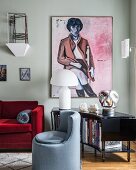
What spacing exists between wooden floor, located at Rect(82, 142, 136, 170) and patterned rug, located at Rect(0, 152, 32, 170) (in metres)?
0.78

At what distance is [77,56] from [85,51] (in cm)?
18

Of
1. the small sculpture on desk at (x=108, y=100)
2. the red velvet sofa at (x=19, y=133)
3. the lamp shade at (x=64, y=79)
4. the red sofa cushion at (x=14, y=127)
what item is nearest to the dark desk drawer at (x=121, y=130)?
the small sculpture on desk at (x=108, y=100)

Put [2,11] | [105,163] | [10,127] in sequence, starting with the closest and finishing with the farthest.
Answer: [105,163] < [10,127] < [2,11]

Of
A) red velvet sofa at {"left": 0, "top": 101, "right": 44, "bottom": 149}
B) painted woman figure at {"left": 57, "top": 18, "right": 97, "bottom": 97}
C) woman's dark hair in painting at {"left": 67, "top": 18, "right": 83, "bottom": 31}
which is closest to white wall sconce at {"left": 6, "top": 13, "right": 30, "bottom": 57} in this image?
painted woman figure at {"left": 57, "top": 18, "right": 97, "bottom": 97}

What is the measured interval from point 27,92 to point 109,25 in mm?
2002

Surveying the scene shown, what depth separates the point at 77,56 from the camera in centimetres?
481

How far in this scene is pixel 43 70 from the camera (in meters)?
4.83

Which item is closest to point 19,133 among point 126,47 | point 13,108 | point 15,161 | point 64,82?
point 15,161

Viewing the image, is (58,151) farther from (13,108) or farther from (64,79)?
(13,108)

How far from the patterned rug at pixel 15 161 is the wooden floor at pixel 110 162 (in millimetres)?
778

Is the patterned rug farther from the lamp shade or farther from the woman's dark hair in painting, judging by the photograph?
the woman's dark hair in painting

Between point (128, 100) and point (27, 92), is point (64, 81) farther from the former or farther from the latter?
point (128, 100)

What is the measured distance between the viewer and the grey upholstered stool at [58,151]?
9.78 feet

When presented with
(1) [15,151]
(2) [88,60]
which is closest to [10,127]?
(1) [15,151]
